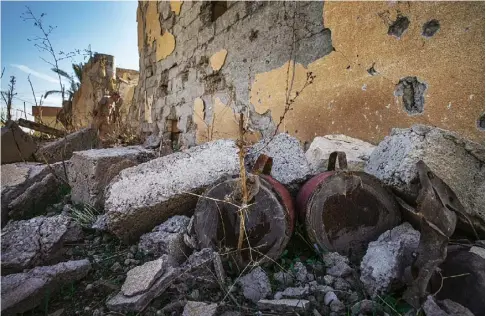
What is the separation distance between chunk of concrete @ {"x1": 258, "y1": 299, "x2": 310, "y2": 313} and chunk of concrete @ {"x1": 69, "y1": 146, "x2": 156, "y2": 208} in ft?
4.83

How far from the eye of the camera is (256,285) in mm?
1287

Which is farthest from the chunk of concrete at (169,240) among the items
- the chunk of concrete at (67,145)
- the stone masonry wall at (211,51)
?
the chunk of concrete at (67,145)

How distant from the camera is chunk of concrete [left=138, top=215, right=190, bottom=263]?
149 cm

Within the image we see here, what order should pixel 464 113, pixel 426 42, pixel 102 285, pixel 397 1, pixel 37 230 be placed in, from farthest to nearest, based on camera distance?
1. pixel 397 1
2. pixel 426 42
3. pixel 464 113
4. pixel 37 230
5. pixel 102 285

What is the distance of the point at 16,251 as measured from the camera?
1444 mm

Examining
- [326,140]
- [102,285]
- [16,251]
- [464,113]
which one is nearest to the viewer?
[102,285]

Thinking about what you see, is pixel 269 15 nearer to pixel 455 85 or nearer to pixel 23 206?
pixel 455 85

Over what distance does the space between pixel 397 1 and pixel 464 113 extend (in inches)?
34.2

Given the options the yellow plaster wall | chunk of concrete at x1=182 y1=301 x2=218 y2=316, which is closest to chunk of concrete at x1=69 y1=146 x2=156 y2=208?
chunk of concrete at x1=182 y1=301 x2=218 y2=316

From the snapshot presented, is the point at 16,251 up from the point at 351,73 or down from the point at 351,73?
down

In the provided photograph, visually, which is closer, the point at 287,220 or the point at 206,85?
the point at 287,220

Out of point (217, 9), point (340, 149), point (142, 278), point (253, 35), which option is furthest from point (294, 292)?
point (217, 9)

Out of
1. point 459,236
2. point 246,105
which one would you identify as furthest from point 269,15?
point 459,236

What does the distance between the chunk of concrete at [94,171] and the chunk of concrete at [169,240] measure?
71 cm
